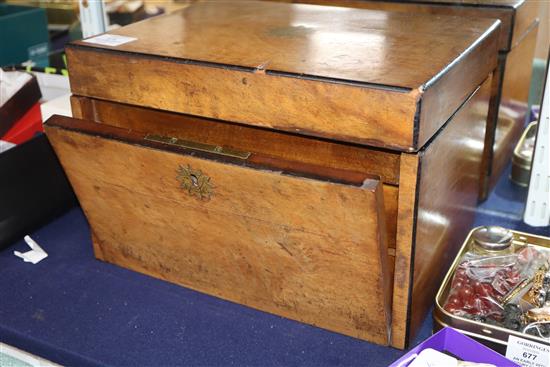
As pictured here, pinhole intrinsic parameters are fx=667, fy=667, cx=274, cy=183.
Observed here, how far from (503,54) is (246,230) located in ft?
1.63

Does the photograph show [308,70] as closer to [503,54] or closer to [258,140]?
[258,140]

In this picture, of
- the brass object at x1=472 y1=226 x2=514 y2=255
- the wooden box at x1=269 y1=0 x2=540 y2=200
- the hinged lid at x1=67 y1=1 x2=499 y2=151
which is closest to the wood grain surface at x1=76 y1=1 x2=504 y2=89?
the hinged lid at x1=67 y1=1 x2=499 y2=151

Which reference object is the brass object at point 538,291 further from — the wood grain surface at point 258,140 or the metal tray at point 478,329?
the wood grain surface at point 258,140

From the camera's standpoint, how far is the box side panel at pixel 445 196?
0.73 meters

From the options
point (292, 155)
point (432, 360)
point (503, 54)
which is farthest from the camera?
point (503, 54)

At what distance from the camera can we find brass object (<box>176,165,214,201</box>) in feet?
2.51

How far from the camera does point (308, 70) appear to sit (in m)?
0.71

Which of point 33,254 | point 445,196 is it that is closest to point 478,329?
point 445,196

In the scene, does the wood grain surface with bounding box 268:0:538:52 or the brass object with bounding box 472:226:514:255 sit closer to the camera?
the brass object with bounding box 472:226:514:255

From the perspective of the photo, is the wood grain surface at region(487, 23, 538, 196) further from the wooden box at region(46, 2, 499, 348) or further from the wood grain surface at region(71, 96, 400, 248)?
the wood grain surface at region(71, 96, 400, 248)

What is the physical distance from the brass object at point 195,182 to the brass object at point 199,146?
1.1 inches

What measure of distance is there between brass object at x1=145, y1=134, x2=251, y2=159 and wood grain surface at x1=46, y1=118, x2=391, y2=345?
20 millimetres

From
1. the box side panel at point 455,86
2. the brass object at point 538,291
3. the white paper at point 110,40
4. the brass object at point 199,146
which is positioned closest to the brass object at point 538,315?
the brass object at point 538,291

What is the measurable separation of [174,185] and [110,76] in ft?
0.53
